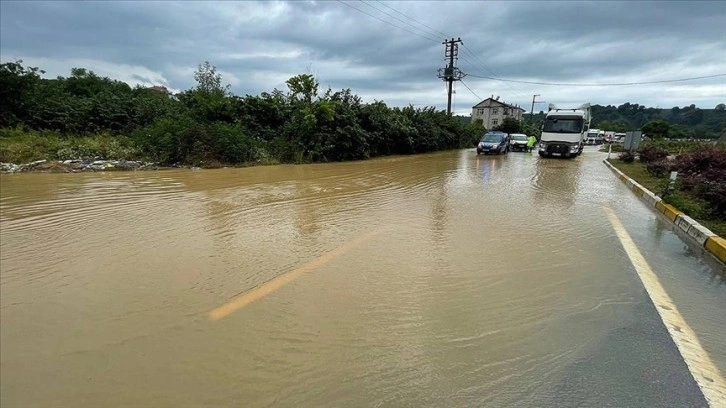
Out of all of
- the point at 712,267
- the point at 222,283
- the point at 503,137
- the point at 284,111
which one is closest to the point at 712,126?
the point at 503,137

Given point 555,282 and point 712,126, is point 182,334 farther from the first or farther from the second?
point 712,126

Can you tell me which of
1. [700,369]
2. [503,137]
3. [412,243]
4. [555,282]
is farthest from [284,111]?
[700,369]

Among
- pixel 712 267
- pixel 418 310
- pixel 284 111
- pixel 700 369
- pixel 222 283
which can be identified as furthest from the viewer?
pixel 284 111

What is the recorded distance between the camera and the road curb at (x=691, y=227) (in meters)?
5.36

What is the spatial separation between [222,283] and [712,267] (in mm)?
6085

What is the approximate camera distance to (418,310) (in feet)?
11.5

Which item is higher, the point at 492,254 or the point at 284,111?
the point at 284,111

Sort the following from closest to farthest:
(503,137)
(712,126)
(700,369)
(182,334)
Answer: (700,369), (182,334), (503,137), (712,126)

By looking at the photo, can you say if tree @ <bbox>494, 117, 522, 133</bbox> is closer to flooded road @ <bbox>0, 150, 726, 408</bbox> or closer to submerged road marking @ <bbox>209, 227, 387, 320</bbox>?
flooded road @ <bbox>0, 150, 726, 408</bbox>

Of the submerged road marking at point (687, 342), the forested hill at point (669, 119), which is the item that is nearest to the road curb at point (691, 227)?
the submerged road marking at point (687, 342)

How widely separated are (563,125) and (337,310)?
77.8 feet

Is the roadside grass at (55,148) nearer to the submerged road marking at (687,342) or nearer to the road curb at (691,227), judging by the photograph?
the submerged road marking at (687,342)

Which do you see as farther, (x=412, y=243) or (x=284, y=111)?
(x=284, y=111)

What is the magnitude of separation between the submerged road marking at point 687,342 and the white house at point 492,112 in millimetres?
80041
